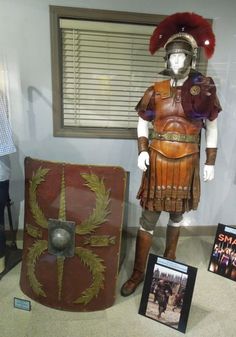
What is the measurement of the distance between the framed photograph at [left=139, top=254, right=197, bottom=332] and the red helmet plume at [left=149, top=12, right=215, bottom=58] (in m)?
1.06

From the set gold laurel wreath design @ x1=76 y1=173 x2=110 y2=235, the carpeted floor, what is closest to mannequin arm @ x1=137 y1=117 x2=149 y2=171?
gold laurel wreath design @ x1=76 y1=173 x2=110 y2=235

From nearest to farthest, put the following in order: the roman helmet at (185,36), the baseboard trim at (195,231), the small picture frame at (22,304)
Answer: the roman helmet at (185,36), the small picture frame at (22,304), the baseboard trim at (195,231)

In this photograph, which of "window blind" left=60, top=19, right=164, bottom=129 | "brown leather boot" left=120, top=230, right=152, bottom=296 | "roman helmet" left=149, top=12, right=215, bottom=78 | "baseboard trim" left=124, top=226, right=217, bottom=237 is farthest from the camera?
"baseboard trim" left=124, top=226, right=217, bottom=237

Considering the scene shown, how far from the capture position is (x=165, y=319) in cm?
144

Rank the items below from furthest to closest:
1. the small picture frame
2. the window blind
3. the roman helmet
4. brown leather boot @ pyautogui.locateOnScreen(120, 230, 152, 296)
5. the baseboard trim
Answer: the baseboard trim
the window blind
brown leather boot @ pyautogui.locateOnScreen(120, 230, 152, 296)
the small picture frame
the roman helmet

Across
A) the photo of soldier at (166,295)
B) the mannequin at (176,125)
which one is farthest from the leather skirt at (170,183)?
the photo of soldier at (166,295)

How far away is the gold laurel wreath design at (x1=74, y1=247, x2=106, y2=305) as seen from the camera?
4.70 ft

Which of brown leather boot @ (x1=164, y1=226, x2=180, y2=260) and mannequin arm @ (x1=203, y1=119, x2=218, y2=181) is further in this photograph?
brown leather boot @ (x1=164, y1=226, x2=180, y2=260)

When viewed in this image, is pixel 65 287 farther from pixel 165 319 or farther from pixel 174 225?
pixel 174 225

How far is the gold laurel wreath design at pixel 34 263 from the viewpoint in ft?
4.85

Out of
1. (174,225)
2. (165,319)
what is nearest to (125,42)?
(174,225)

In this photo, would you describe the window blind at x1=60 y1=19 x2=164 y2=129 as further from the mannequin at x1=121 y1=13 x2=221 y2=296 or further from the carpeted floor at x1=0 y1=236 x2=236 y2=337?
the carpeted floor at x1=0 y1=236 x2=236 y2=337

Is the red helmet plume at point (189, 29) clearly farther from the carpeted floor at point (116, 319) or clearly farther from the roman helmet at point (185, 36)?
the carpeted floor at point (116, 319)

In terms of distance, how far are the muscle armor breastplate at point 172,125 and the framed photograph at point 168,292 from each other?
0.54 metres
